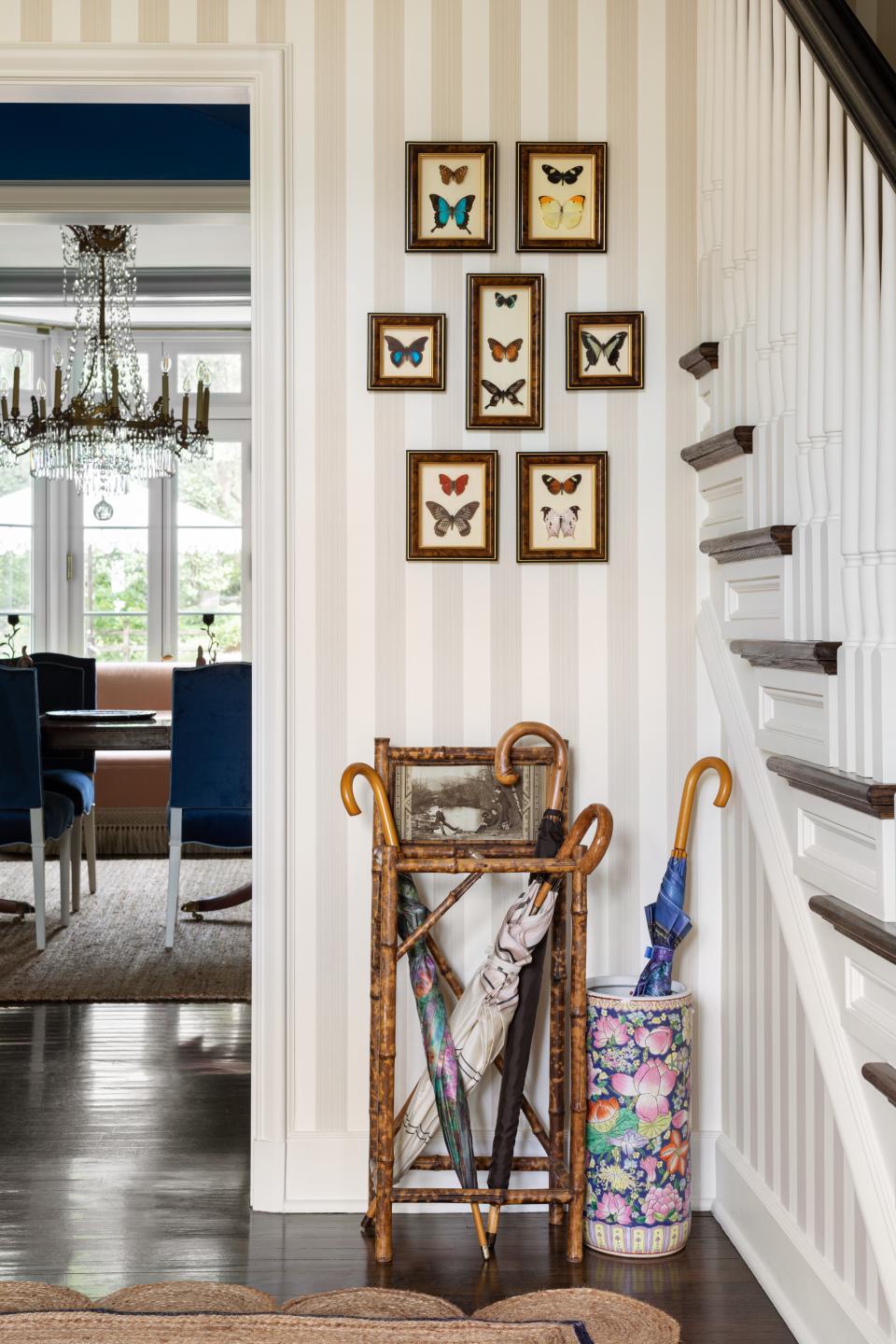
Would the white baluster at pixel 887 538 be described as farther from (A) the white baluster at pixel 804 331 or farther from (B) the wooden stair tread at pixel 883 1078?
(B) the wooden stair tread at pixel 883 1078

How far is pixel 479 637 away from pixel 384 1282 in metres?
1.27

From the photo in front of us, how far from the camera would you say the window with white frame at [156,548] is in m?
8.00

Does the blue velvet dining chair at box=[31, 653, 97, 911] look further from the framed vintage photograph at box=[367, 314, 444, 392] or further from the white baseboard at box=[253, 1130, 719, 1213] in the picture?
the framed vintage photograph at box=[367, 314, 444, 392]

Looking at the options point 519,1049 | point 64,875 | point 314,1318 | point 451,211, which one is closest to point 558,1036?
point 519,1049

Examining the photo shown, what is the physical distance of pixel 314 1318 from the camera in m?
2.14

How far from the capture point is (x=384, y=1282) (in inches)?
93.4

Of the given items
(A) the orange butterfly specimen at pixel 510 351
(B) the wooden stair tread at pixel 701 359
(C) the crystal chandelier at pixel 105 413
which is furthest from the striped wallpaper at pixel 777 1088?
(C) the crystal chandelier at pixel 105 413

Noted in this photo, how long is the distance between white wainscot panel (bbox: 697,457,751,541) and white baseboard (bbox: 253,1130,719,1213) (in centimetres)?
134

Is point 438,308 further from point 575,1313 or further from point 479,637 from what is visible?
point 575,1313

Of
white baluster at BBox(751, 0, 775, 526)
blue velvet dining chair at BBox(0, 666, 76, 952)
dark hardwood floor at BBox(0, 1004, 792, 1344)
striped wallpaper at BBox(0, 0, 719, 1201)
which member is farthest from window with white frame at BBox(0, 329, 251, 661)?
white baluster at BBox(751, 0, 775, 526)

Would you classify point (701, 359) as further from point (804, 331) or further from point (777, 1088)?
point (777, 1088)

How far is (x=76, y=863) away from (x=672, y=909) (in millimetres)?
3717

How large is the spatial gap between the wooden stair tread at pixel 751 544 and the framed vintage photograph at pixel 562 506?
0.78 ft

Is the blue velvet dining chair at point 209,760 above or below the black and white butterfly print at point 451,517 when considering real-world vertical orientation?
below
